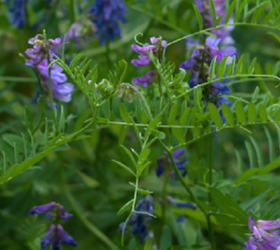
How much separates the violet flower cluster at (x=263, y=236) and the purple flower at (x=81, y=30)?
0.76 metres

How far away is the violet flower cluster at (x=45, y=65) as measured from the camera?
0.75m

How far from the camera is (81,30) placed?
4.11 feet

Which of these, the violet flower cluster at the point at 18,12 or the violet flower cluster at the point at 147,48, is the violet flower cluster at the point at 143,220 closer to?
the violet flower cluster at the point at 147,48

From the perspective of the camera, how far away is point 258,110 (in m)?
0.77

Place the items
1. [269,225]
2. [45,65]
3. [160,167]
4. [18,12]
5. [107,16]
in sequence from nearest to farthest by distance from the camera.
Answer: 1. [269,225]
2. [45,65]
3. [160,167]
4. [107,16]
5. [18,12]

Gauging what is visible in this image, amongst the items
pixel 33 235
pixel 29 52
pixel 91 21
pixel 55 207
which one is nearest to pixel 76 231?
pixel 33 235

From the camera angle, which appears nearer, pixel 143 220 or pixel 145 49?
pixel 145 49

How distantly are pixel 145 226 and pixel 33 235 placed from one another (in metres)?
0.25

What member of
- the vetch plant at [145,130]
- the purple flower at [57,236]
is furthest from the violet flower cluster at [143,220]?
the purple flower at [57,236]

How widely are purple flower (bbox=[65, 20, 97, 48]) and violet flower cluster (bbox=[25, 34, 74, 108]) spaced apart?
41 cm

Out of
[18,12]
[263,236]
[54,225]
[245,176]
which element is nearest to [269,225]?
[263,236]

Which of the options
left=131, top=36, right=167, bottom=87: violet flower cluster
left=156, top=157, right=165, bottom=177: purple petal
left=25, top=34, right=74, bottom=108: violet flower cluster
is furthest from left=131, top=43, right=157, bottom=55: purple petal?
left=156, top=157, right=165, bottom=177: purple petal

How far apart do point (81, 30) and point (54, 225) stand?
24.3 inches

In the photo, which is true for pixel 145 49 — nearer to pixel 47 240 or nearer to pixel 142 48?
pixel 142 48
